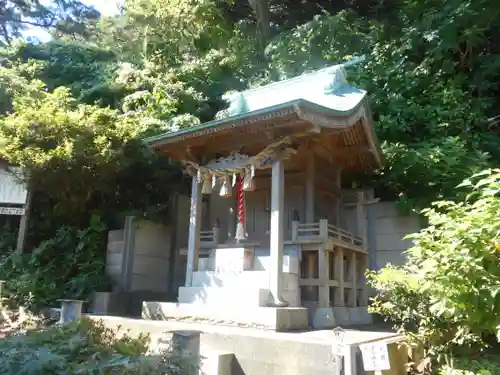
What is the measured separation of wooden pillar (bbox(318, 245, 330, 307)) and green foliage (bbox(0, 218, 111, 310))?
218 inches

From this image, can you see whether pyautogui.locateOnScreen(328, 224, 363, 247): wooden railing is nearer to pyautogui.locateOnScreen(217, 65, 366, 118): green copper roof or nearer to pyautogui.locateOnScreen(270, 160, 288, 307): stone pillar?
pyautogui.locateOnScreen(270, 160, 288, 307): stone pillar

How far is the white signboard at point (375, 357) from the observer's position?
4660 millimetres

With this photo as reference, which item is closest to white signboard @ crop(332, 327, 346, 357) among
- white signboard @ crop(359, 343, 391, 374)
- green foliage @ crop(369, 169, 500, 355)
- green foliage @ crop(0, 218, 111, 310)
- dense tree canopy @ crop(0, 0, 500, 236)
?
white signboard @ crop(359, 343, 391, 374)

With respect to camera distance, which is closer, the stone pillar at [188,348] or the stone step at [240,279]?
the stone pillar at [188,348]

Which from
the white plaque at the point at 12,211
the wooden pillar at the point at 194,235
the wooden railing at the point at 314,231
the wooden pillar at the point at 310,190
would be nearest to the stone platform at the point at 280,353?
the wooden pillar at the point at 194,235

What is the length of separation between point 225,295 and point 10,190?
300 inches

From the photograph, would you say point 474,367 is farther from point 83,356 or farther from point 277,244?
point 83,356

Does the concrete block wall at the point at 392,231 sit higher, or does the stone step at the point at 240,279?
the concrete block wall at the point at 392,231

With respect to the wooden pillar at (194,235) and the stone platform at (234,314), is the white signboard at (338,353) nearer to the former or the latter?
the stone platform at (234,314)

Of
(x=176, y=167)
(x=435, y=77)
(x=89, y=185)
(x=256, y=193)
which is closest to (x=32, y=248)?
(x=89, y=185)

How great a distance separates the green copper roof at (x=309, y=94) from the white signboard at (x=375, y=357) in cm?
461

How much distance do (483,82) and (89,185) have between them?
11889mm

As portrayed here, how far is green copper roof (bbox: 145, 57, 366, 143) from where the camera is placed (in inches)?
360

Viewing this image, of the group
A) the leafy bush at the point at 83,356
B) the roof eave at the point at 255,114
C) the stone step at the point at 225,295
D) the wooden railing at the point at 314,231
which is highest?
the roof eave at the point at 255,114
